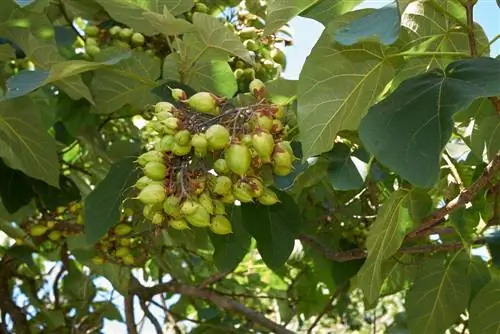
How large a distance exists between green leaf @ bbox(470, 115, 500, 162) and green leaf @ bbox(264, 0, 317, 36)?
0.43 metres

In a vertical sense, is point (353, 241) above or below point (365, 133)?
below

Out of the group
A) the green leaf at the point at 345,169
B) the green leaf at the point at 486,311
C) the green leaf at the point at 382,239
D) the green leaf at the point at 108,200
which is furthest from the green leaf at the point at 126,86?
the green leaf at the point at 486,311

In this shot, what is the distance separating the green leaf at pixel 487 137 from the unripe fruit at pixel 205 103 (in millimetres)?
535

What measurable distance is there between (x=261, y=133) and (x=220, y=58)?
43cm

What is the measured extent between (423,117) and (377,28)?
0.13m

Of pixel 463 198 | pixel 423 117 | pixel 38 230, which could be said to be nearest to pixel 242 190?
pixel 423 117

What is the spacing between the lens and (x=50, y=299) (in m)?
3.13

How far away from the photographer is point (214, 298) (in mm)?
2271

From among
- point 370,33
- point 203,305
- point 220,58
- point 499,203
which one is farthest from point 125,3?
point 203,305

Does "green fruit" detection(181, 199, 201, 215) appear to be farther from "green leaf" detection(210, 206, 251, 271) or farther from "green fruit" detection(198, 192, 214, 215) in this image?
"green leaf" detection(210, 206, 251, 271)

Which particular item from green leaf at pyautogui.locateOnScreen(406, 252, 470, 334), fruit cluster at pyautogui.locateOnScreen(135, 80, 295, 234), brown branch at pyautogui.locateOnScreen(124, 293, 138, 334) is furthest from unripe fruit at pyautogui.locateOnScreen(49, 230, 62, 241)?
fruit cluster at pyautogui.locateOnScreen(135, 80, 295, 234)

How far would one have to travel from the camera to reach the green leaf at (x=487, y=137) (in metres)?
1.43

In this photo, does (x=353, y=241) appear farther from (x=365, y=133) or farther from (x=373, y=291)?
(x=365, y=133)

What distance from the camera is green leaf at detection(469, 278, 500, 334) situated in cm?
163
